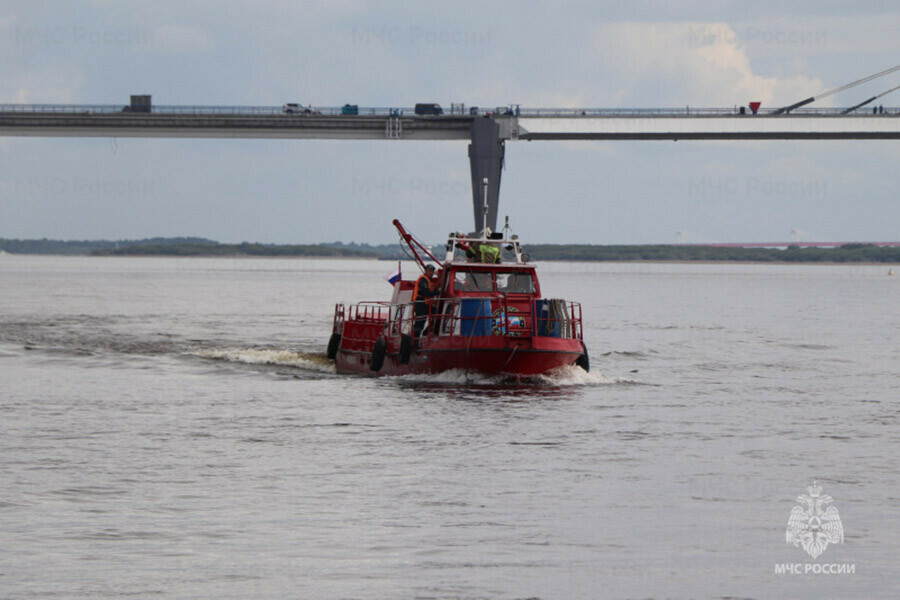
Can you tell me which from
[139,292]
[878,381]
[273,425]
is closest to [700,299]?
[139,292]

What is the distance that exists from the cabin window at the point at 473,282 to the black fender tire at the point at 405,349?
1794mm

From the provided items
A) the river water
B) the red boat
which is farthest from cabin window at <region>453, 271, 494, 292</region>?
the river water

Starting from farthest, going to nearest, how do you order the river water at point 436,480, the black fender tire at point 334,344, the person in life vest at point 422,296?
the black fender tire at point 334,344, the person in life vest at point 422,296, the river water at point 436,480

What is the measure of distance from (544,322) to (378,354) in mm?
5105

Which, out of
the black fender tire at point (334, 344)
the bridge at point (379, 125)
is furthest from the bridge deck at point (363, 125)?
the black fender tire at point (334, 344)

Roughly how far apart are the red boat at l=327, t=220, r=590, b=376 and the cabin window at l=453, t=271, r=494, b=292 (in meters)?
0.03

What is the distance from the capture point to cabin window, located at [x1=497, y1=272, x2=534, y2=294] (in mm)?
30719

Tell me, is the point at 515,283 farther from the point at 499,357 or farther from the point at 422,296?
the point at 499,357

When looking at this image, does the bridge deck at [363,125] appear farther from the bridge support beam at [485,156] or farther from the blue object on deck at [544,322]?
the blue object on deck at [544,322]

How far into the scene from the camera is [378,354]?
32.3 metres

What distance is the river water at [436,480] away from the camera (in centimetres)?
1238

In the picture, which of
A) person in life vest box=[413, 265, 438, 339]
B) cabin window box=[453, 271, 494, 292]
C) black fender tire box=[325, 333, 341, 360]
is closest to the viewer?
cabin window box=[453, 271, 494, 292]

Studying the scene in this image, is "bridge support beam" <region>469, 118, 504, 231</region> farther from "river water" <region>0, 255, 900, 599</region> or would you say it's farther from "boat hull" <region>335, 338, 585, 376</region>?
"boat hull" <region>335, 338, 585, 376</region>

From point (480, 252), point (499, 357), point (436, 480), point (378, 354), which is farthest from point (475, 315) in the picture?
point (436, 480)
